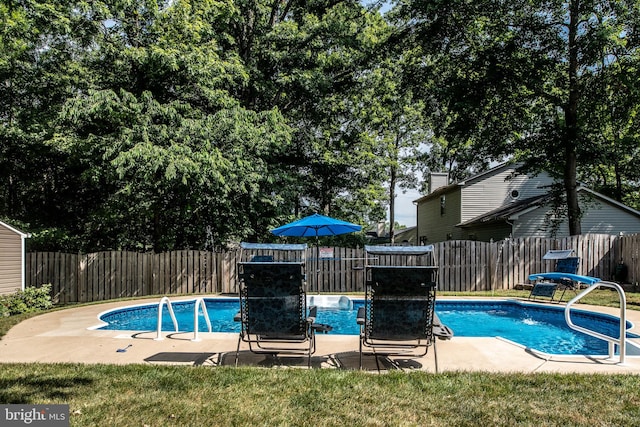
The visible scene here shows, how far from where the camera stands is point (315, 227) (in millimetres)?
11586

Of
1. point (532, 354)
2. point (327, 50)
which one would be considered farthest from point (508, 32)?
point (532, 354)

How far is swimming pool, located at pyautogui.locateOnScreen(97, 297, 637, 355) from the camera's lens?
743cm

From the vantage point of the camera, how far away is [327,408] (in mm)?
2988

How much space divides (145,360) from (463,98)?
14.7m

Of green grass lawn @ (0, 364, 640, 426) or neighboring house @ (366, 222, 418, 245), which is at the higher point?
neighboring house @ (366, 222, 418, 245)

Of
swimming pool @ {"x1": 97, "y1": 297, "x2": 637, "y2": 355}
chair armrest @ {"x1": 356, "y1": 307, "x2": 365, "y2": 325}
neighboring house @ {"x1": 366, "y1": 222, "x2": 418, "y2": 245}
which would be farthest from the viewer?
neighboring house @ {"x1": 366, "y1": 222, "x2": 418, "y2": 245}

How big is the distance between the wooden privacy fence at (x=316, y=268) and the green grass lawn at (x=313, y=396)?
8.26 meters

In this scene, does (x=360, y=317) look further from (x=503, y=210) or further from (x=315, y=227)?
(x=503, y=210)

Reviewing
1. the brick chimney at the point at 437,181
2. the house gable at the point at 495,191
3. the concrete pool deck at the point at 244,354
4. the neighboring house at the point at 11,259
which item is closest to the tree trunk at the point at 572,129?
the house gable at the point at 495,191

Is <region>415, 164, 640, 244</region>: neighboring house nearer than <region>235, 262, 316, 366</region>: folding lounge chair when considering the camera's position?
No

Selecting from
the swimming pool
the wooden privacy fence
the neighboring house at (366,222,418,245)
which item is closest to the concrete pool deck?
the swimming pool

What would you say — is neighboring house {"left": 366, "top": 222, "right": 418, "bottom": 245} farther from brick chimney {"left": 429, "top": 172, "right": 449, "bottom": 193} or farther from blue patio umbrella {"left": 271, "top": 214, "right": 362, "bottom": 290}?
blue patio umbrella {"left": 271, "top": 214, "right": 362, "bottom": 290}

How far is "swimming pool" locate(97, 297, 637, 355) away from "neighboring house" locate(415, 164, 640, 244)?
7961 mm

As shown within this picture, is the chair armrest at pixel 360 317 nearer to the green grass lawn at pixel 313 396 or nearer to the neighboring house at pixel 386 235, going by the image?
the green grass lawn at pixel 313 396
